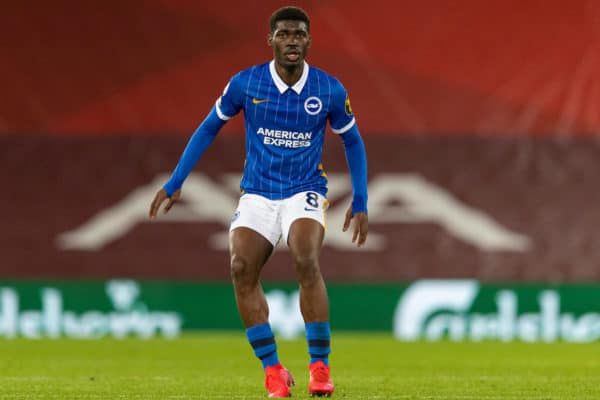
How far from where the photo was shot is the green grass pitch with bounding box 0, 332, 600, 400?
5855mm

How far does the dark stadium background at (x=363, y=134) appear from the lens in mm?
13070

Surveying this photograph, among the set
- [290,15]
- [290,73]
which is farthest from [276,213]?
[290,15]

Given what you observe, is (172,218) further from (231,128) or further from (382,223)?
(382,223)

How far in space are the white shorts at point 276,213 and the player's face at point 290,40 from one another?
65 centimetres

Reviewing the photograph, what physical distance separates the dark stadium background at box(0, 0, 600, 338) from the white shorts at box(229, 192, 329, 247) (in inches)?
Result: 284

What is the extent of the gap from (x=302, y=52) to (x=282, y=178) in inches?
24.1

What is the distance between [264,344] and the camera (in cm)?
561

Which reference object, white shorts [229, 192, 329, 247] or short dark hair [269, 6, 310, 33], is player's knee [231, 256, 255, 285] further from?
short dark hair [269, 6, 310, 33]

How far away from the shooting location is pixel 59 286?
1259 cm

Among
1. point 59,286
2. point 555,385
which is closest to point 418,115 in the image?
point 59,286

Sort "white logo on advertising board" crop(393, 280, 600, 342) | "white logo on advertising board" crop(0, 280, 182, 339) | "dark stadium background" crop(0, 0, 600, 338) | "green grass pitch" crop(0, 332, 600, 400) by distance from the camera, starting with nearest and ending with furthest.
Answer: "green grass pitch" crop(0, 332, 600, 400)
"white logo on advertising board" crop(393, 280, 600, 342)
"white logo on advertising board" crop(0, 280, 182, 339)
"dark stadium background" crop(0, 0, 600, 338)

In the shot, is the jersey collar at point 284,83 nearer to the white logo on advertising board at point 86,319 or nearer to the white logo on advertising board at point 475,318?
the white logo on advertising board at point 475,318

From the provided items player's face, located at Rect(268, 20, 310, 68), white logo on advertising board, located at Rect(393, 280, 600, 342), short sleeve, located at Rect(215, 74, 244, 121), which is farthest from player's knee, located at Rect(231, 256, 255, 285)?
white logo on advertising board, located at Rect(393, 280, 600, 342)

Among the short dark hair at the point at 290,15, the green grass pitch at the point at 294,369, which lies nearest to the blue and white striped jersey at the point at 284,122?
the short dark hair at the point at 290,15
